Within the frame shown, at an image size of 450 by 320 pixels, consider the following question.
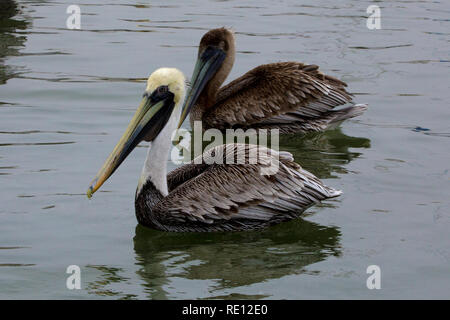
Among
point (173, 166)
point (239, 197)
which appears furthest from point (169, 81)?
point (173, 166)

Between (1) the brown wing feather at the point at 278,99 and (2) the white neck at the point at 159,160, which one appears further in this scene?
(1) the brown wing feather at the point at 278,99

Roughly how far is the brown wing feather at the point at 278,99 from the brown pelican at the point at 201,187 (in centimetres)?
225

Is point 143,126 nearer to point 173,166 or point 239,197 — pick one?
point 239,197

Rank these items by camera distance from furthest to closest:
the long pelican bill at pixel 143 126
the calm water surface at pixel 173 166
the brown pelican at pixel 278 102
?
the brown pelican at pixel 278 102
the long pelican bill at pixel 143 126
the calm water surface at pixel 173 166

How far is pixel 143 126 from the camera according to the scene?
6203 millimetres

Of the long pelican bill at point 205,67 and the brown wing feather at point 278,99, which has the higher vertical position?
the long pelican bill at point 205,67

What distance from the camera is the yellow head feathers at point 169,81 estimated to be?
245 inches

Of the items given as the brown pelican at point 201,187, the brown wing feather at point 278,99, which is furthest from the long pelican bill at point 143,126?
the brown wing feather at point 278,99

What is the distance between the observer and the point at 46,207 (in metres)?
6.60

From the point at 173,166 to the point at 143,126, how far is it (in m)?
1.59

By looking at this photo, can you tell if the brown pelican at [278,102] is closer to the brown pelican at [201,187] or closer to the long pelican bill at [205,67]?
the long pelican bill at [205,67]

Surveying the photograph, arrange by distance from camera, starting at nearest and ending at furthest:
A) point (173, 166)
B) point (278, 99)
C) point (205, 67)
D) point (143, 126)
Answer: point (143, 126)
point (173, 166)
point (278, 99)
point (205, 67)

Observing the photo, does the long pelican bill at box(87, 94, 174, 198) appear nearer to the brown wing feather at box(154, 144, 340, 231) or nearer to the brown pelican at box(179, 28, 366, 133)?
the brown wing feather at box(154, 144, 340, 231)

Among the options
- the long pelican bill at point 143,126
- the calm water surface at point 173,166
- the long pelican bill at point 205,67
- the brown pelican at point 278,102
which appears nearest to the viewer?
the calm water surface at point 173,166
